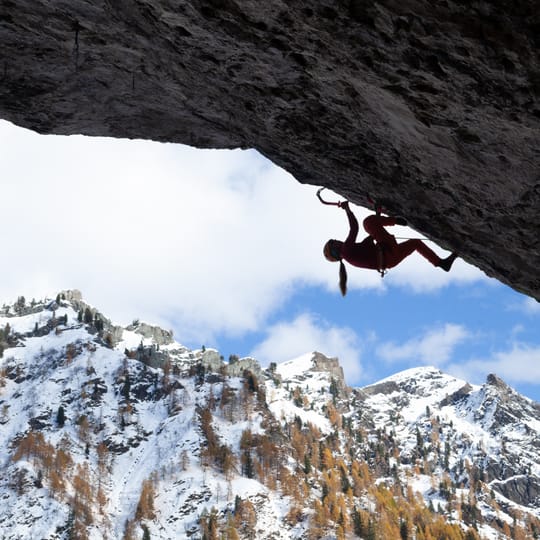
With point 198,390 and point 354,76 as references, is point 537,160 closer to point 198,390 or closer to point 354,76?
point 354,76

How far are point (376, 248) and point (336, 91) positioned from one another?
10.6 ft

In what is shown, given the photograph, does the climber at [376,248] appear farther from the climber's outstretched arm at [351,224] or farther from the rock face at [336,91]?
the rock face at [336,91]

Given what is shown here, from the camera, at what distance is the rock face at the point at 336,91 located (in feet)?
19.4

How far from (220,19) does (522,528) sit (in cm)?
22265

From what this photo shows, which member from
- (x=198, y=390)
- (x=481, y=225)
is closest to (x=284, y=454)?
(x=198, y=390)

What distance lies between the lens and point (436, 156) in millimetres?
8211

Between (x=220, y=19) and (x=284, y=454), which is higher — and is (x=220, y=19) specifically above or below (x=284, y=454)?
above

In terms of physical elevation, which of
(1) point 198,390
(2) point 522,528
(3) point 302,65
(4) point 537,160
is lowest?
(2) point 522,528

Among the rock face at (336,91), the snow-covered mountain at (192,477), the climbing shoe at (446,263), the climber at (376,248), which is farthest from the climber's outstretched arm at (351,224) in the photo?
the snow-covered mountain at (192,477)

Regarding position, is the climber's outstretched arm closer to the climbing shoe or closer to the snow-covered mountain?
the climbing shoe

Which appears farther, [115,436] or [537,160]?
[115,436]

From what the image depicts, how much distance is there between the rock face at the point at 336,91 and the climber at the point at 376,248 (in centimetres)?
37

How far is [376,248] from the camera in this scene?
1029 centimetres

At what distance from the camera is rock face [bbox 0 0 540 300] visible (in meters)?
5.92
